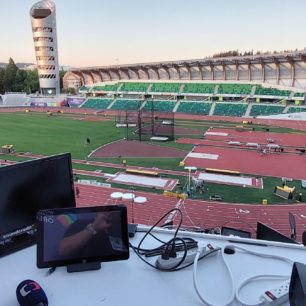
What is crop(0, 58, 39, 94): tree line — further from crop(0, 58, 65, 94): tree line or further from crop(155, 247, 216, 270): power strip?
crop(155, 247, 216, 270): power strip

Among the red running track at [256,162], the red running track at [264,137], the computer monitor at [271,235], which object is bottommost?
the red running track at [256,162]

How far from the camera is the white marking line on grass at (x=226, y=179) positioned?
800 inches

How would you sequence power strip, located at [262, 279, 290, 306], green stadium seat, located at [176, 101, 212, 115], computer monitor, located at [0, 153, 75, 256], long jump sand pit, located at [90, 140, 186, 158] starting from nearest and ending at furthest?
1. power strip, located at [262, 279, 290, 306]
2. computer monitor, located at [0, 153, 75, 256]
3. long jump sand pit, located at [90, 140, 186, 158]
4. green stadium seat, located at [176, 101, 212, 115]

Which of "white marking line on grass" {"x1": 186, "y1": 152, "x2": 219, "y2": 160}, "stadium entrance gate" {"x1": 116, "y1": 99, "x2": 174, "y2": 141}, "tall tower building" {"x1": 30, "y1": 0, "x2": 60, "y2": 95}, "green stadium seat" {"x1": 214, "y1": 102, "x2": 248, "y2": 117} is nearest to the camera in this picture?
"white marking line on grass" {"x1": 186, "y1": 152, "x2": 219, "y2": 160}

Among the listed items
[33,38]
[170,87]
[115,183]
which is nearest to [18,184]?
[115,183]

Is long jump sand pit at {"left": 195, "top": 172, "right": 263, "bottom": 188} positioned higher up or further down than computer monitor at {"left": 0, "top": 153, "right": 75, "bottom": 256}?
further down

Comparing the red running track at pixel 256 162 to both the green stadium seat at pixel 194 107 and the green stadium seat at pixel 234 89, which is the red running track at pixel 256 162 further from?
the green stadium seat at pixel 234 89

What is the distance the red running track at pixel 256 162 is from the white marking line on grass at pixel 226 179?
1906 mm

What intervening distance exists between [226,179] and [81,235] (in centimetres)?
1914

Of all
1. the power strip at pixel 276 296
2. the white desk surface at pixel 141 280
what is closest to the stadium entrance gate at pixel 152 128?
the white desk surface at pixel 141 280

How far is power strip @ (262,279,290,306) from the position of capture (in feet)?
6.69

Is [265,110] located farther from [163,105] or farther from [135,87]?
[135,87]

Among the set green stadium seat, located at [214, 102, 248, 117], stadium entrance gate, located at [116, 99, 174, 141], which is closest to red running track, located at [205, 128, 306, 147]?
stadium entrance gate, located at [116, 99, 174, 141]

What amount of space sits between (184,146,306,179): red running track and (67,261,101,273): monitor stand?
2121 centimetres
